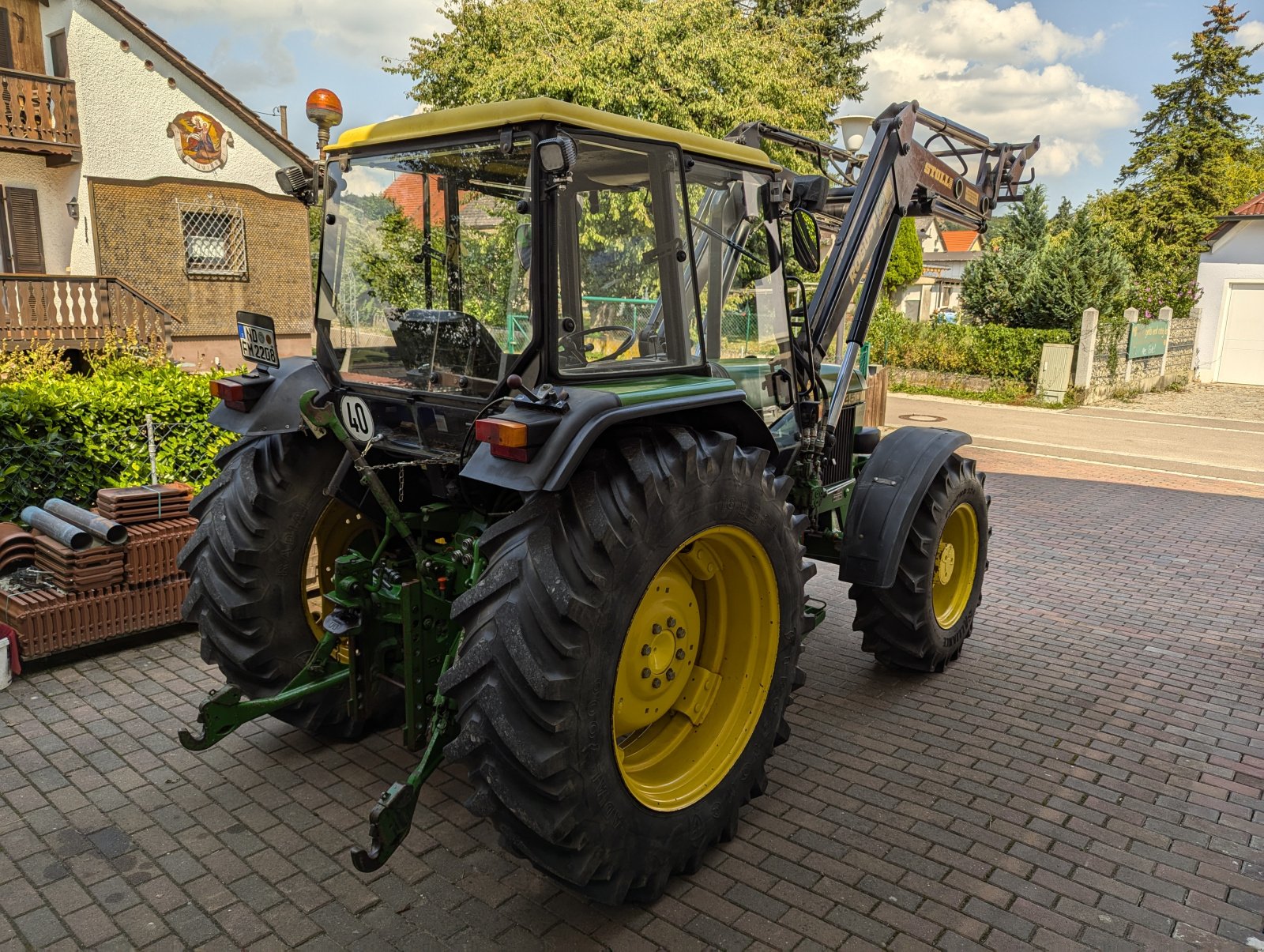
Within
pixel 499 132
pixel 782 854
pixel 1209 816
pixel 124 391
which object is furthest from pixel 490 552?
pixel 124 391

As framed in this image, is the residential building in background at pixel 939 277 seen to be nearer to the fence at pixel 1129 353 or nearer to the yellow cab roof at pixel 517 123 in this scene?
the fence at pixel 1129 353

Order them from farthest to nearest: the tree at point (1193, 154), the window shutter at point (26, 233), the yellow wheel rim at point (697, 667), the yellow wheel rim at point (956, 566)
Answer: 1. the tree at point (1193, 154)
2. the window shutter at point (26, 233)
3. the yellow wheel rim at point (956, 566)
4. the yellow wheel rim at point (697, 667)

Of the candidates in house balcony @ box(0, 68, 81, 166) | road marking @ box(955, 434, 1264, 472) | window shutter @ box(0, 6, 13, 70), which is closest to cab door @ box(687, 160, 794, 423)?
road marking @ box(955, 434, 1264, 472)

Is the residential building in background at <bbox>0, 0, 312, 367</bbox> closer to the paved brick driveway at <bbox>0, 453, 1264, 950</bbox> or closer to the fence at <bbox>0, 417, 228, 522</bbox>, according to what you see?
the fence at <bbox>0, 417, 228, 522</bbox>

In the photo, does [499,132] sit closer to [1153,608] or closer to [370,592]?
[370,592]

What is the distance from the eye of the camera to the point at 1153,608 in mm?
6289

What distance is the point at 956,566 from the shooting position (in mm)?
5418

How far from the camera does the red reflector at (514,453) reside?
266 cm

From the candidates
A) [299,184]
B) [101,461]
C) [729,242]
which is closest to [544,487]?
[729,242]

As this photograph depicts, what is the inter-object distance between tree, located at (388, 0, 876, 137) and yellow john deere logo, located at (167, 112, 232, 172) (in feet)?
16.8

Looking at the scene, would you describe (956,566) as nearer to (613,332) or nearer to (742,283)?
(742,283)

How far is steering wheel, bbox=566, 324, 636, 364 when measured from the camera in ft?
10.3

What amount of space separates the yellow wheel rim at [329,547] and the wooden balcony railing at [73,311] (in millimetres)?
11137

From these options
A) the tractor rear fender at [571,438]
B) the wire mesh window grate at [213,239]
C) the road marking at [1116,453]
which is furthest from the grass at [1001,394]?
the tractor rear fender at [571,438]
